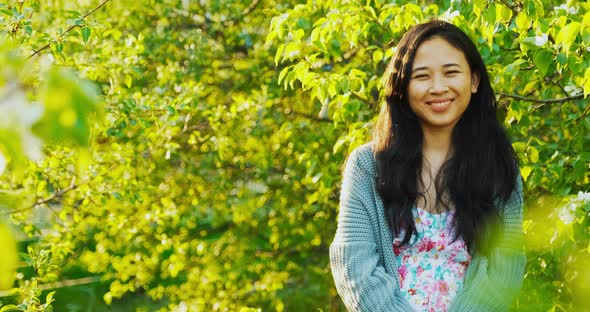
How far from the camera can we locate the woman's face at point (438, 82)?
7.66 feet

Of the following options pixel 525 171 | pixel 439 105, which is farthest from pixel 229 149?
pixel 439 105

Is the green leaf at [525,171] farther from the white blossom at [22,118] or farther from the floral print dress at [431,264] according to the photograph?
the white blossom at [22,118]

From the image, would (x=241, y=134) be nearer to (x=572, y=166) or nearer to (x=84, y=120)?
(x=572, y=166)

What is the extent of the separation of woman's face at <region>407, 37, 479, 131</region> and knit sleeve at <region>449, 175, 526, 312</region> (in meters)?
0.33

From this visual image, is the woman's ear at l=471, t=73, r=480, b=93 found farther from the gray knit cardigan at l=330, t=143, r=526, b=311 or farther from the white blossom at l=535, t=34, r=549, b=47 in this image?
the gray knit cardigan at l=330, t=143, r=526, b=311

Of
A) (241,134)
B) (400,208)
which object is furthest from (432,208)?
(241,134)

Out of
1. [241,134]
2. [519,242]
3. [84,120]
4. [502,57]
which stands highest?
[84,120]

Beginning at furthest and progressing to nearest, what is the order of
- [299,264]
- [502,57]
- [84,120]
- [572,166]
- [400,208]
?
[299,264], [502,57], [572,166], [400,208], [84,120]

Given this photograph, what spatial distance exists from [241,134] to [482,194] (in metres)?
2.80

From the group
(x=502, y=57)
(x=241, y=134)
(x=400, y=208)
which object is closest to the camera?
(x=400, y=208)

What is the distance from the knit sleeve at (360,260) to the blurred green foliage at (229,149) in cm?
79

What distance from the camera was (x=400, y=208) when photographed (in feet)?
7.55

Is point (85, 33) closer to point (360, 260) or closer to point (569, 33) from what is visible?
point (360, 260)

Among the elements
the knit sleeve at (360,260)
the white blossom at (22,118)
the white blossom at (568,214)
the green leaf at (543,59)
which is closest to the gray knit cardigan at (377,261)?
the knit sleeve at (360,260)
